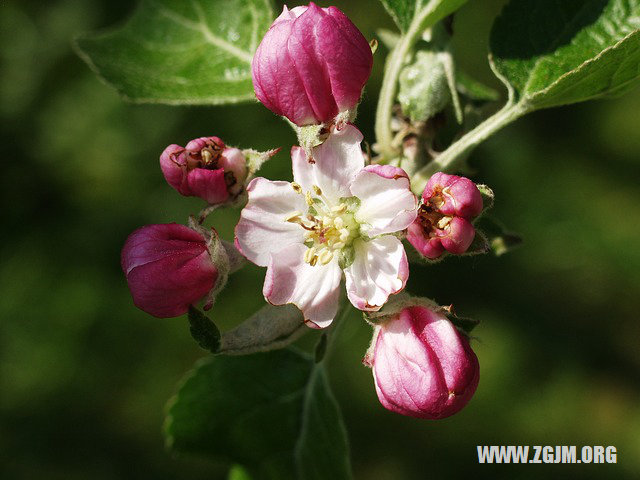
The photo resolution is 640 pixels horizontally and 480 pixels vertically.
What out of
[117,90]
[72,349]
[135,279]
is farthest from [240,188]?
[72,349]

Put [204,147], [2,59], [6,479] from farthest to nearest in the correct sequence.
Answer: [2,59] < [6,479] < [204,147]

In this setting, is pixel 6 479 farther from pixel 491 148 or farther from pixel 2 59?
pixel 491 148

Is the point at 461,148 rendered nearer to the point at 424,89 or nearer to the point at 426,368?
the point at 424,89

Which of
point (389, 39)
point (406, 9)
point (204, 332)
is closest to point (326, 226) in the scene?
point (204, 332)

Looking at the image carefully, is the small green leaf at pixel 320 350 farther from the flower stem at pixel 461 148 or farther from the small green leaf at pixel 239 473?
the small green leaf at pixel 239 473

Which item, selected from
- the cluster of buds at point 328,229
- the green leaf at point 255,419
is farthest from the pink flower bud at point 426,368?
the green leaf at point 255,419

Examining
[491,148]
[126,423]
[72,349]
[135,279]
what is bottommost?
[126,423]
